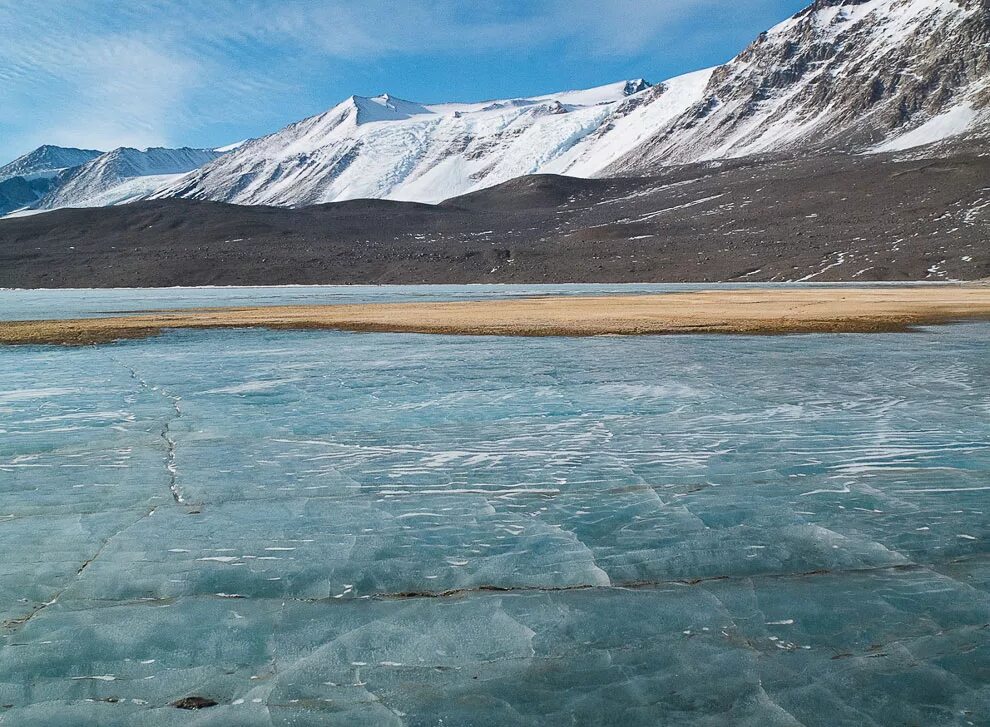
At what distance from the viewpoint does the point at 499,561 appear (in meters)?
6.65

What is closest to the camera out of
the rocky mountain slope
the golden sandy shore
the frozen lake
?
the frozen lake

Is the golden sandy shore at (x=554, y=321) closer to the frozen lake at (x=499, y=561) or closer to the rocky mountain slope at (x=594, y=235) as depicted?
the frozen lake at (x=499, y=561)

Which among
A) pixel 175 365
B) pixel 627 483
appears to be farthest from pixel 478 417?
pixel 175 365

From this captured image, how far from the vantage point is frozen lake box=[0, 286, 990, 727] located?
15.3ft

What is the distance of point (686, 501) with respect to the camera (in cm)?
813

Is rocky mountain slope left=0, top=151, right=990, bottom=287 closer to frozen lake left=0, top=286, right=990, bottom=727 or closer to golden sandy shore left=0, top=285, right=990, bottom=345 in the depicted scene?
golden sandy shore left=0, top=285, right=990, bottom=345

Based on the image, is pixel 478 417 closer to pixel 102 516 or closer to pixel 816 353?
pixel 102 516

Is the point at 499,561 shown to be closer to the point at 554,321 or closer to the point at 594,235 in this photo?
the point at 554,321

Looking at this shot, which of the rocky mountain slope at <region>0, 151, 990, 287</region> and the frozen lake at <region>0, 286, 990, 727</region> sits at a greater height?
the rocky mountain slope at <region>0, 151, 990, 287</region>

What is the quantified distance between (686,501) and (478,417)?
192 inches

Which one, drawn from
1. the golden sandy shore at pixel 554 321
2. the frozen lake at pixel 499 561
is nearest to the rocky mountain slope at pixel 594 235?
the golden sandy shore at pixel 554 321

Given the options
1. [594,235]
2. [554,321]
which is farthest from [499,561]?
[594,235]

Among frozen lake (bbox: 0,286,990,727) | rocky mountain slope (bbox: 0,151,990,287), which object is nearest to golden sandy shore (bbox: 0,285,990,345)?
frozen lake (bbox: 0,286,990,727)

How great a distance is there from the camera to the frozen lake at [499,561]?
4.67 m
